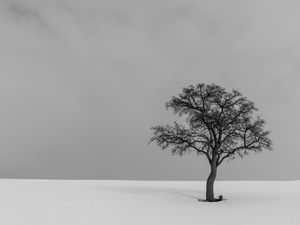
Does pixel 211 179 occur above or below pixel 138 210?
above

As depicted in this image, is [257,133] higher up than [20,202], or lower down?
higher up

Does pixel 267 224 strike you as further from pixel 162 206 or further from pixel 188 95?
pixel 188 95

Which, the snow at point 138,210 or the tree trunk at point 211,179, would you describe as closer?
the snow at point 138,210

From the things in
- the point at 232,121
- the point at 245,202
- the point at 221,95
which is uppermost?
the point at 221,95

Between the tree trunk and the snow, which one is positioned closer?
the snow

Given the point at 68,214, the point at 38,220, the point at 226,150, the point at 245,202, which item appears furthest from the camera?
the point at 226,150

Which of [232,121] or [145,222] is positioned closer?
[145,222]

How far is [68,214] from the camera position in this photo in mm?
25750

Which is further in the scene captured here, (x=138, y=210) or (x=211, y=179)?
(x=211, y=179)

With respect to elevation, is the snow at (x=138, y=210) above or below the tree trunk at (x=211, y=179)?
below

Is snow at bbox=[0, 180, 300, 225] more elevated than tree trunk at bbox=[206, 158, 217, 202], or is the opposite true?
tree trunk at bbox=[206, 158, 217, 202]

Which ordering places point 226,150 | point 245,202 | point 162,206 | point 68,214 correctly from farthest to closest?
point 226,150
point 245,202
point 162,206
point 68,214

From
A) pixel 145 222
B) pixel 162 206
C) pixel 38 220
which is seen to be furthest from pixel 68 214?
pixel 162 206

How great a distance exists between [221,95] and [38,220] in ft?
67.8
